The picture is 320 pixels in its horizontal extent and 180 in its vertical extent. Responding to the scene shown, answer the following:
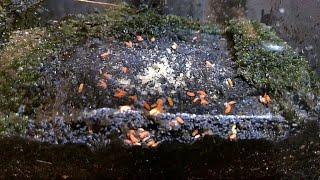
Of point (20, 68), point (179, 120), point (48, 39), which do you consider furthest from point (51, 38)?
point (179, 120)

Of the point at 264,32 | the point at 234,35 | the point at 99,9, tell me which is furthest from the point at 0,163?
the point at 264,32

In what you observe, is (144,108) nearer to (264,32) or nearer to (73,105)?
(73,105)

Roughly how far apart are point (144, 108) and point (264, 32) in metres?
0.81

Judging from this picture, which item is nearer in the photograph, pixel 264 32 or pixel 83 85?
pixel 83 85

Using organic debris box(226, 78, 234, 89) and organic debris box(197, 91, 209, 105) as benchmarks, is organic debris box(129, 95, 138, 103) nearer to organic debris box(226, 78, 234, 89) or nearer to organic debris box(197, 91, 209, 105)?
organic debris box(197, 91, 209, 105)

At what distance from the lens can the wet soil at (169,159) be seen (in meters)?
2.24

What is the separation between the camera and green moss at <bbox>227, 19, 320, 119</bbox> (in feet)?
7.60

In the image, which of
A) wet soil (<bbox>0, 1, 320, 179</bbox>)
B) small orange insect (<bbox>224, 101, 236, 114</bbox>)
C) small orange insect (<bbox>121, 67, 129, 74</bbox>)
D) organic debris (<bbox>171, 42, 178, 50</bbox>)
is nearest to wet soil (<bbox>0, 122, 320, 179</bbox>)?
wet soil (<bbox>0, 1, 320, 179</bbox>)

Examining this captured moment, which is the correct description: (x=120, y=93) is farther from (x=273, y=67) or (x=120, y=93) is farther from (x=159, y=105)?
(x=273, y=67)

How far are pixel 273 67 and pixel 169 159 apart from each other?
68 centimetres

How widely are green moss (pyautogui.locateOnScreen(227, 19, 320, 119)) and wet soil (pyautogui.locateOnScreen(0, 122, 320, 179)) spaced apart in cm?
18

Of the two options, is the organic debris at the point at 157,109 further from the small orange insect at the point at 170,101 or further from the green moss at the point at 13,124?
the green moss at the point at 13,124

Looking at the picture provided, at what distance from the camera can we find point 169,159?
7.53ft

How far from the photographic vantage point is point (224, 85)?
2332mm
